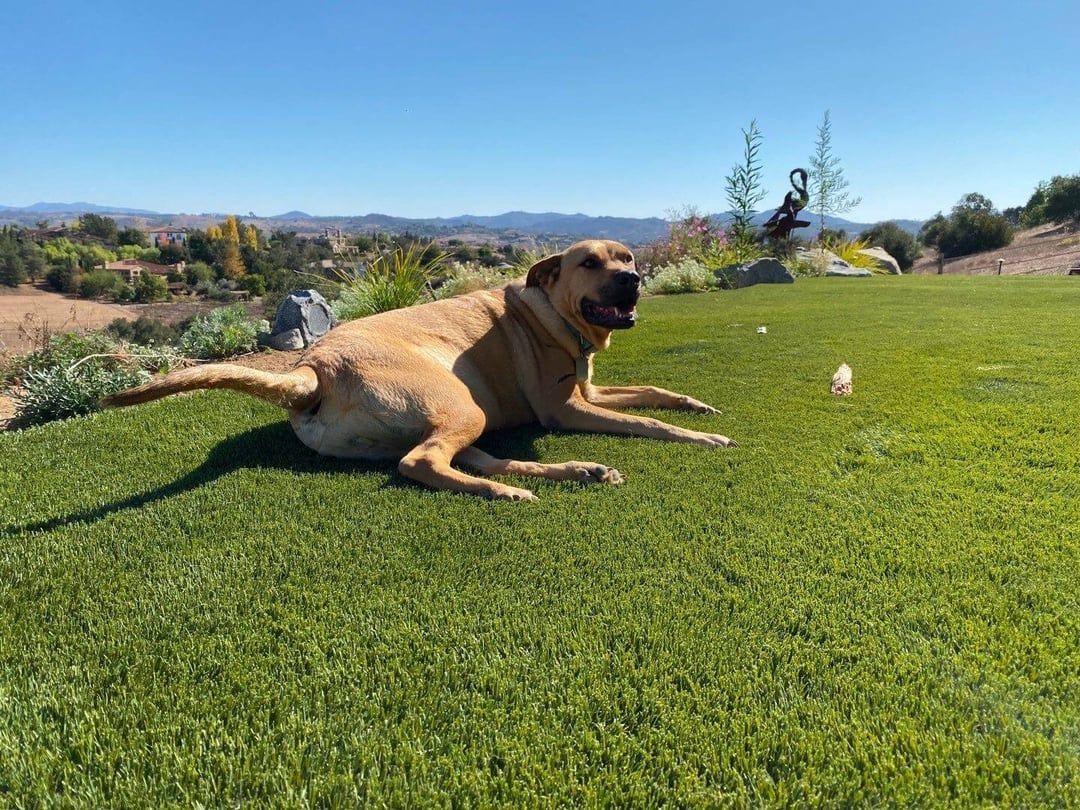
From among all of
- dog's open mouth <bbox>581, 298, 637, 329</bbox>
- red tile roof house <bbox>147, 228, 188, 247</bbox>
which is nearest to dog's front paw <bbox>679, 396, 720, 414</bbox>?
dog's open mouth <bbox>581, 298, 637, 329</bbox>

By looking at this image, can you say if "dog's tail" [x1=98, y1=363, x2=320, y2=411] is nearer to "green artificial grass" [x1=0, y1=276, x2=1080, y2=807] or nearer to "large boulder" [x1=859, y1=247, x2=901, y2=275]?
"green artificial grass" [x1=0, y1=276, x2=1080, y2=807]

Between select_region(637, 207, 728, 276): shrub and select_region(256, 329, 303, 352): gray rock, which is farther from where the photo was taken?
select_region(637, 207, 728, 276): shrub

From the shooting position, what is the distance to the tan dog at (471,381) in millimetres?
3000

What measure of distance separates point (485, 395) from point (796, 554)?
6.73 ft

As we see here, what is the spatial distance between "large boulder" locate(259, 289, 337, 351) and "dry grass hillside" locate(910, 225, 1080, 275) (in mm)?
24547

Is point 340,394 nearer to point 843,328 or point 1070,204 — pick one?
point 843,328

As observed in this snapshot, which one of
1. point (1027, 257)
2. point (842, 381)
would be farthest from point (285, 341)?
point (1027, 257)

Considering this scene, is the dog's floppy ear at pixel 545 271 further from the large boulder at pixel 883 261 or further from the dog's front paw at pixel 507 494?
the large boulder at pixel 883 261

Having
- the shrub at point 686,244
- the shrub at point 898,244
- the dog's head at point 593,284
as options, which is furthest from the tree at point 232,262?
the dog's head at point 593,284

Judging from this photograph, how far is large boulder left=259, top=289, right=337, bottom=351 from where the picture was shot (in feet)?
25.0

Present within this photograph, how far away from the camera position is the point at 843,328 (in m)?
7.03

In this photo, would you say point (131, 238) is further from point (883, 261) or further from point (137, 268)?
point (883, 261)

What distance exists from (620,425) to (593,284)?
91 cm

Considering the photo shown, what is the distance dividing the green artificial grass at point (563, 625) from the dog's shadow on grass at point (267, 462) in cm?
3
